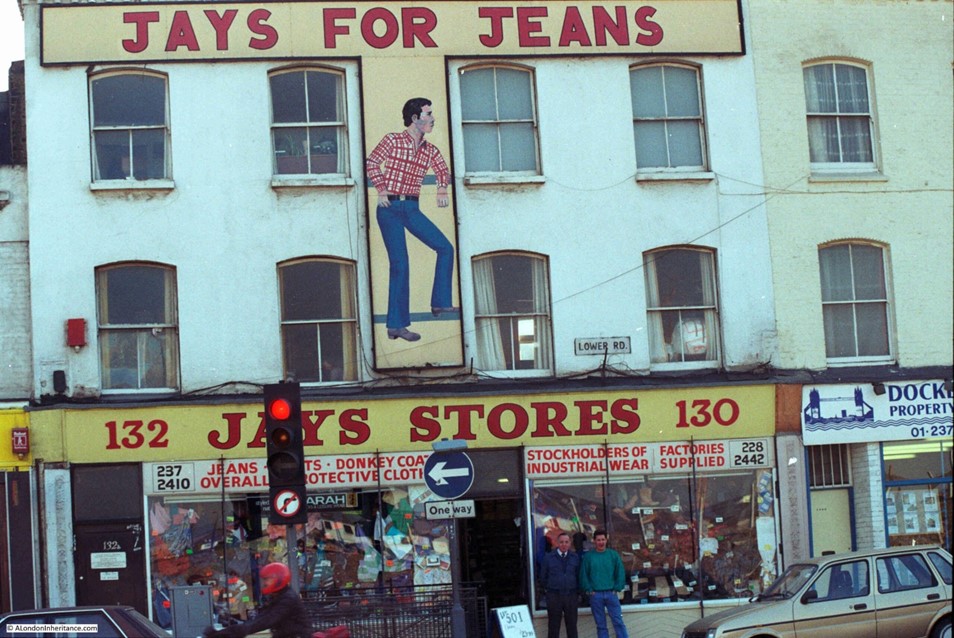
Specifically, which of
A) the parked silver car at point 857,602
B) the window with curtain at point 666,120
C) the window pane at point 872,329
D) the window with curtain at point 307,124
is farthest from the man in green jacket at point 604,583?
the window with curtain at point 307,124

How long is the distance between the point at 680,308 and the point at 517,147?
365cm

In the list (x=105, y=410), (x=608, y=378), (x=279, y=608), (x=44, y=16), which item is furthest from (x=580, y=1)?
(x=279, y=608)

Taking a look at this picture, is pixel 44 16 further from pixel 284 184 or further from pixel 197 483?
pixel 197 483

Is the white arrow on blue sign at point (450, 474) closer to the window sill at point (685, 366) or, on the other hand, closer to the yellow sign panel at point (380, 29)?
the window sill at point (685, 366)

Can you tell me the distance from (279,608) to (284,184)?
378 inches

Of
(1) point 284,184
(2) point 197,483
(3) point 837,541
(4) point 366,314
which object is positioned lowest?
(3) point 837,541

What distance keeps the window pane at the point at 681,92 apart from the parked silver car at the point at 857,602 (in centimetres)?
826

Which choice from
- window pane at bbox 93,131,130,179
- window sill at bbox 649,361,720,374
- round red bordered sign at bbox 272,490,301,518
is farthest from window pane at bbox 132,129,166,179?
round red bordered sign at bbox 272,490,301,518

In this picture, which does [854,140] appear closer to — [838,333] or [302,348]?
[838,333]

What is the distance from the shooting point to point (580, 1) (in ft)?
73.2

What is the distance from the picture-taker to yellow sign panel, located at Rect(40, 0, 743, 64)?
2125 centimetres

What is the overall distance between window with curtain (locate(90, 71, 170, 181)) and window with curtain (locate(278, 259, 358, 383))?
2623 millimetres

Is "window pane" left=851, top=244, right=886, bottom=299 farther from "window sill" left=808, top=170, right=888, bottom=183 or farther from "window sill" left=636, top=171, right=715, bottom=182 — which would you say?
"window sill" left=636, top=171, right=715, bottom=182

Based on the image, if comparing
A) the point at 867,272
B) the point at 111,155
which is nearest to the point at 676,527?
the point at 867,272
